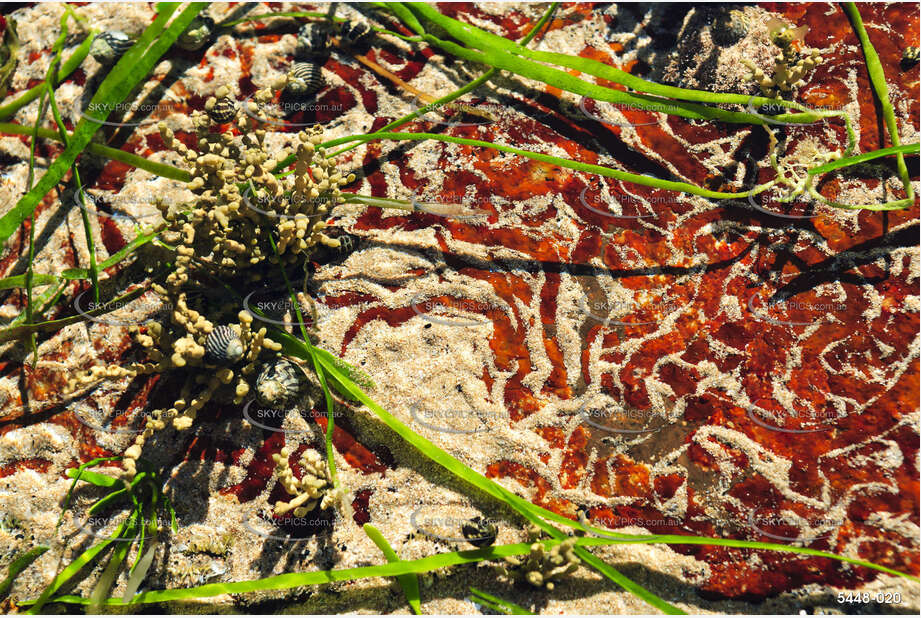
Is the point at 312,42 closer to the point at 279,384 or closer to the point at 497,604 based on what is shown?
the point at 279,384

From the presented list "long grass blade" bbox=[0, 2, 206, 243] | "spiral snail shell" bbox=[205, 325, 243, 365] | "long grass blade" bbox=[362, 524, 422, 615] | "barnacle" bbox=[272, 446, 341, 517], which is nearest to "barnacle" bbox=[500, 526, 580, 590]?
"long grass blade" bbox=[362, 524, 422, 615]

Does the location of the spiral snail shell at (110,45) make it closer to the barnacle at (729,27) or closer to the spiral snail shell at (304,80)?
the spiral snail shell at (304,80)

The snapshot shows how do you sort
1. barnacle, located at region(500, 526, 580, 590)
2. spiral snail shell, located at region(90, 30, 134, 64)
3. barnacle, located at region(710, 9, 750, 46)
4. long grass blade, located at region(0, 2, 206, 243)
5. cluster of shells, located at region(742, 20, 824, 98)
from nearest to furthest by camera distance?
1. barnacle, located at region(500, 526, 580, 590)
2. long grass blade, located at region(0, 2, 206, 243)
3. cluster of shells, located at region(742, 20, 824, 98)
4. barnacle, located at region(710, 9, 750, 46)
5. spiral snail shell, located at region(90, 30, 134, 64)

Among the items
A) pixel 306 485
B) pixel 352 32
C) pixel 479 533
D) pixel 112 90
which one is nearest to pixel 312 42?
pixel 352 32

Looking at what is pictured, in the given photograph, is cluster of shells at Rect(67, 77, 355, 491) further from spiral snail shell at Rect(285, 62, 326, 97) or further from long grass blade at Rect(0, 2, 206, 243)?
long grass blade at Rect(0, 2, 206, 243)

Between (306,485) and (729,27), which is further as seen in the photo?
(729,27)

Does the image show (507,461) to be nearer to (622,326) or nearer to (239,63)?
(622,326)

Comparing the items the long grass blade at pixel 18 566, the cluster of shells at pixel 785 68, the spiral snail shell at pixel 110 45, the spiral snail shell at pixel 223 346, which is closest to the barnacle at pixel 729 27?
the cluster of shells at pixel 785 68
